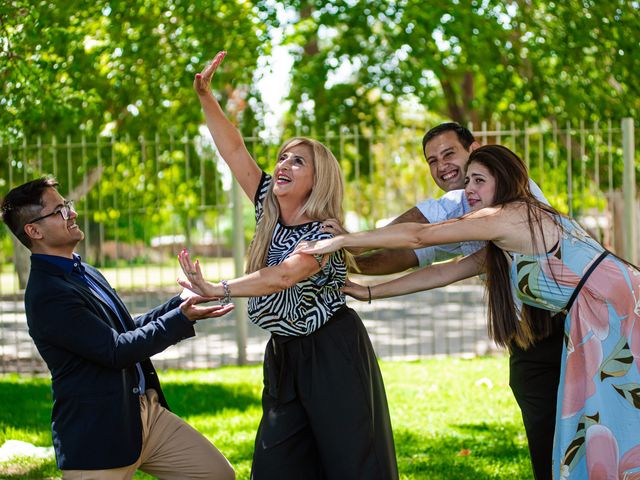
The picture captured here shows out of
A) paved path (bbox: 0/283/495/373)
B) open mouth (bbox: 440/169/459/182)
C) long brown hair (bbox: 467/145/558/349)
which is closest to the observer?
long brown hair (bbox: 467/145/558/349)

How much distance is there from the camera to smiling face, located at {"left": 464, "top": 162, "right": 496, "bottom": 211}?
3652 mm

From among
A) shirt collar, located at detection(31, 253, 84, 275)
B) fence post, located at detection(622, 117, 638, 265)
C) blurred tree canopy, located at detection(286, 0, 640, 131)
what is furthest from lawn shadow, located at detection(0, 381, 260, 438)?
blurred tree canopy, located at detection(286, 0, 640, 131)

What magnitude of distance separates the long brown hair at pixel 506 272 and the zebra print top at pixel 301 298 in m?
0.66

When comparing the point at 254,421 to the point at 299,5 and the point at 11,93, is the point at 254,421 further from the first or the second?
the point at 299,5

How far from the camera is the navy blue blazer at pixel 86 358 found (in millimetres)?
3490

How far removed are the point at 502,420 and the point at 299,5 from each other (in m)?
8.11

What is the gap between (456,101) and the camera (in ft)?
52.7

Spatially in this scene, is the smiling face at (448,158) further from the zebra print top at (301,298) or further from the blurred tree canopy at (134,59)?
the blurred tree canopy at (134,59)

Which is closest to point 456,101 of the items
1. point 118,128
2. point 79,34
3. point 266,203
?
point 118,128

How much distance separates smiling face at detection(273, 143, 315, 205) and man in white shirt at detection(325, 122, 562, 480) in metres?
0.24

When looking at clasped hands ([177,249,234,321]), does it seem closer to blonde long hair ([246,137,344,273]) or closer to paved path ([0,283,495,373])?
blonde long hair ([246,137,344,273])

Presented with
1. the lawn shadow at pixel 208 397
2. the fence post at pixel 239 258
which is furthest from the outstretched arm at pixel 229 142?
the fence post at pixel 239 258

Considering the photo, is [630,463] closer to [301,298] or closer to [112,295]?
[301,298]

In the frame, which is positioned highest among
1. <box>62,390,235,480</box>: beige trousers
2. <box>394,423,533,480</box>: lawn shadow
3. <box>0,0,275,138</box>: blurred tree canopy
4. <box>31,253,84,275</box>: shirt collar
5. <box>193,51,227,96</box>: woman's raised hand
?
<box>0,0,275,138</box>: blurred tree canopy
